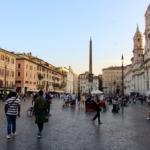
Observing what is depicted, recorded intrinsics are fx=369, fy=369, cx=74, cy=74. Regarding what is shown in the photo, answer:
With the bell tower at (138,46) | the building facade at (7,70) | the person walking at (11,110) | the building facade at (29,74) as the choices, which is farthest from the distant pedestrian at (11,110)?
the bell tower at (138,46)

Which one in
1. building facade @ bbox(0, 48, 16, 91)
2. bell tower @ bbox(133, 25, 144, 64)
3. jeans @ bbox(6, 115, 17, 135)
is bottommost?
jeans @ bbox(6, 115, 17, 135)

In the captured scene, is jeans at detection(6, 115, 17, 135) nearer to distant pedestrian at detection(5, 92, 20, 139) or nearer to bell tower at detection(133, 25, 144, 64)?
distant pedestrian at detection(5, 92, 20, 139)

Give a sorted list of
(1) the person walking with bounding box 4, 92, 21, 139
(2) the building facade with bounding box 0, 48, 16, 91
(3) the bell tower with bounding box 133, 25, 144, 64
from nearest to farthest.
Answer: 1. (1) the person walking with bounding box 4, 92, 21, 139
2. (2) the building facade with bounding box 0, 48, 16, 91
3. (3) the bell tower with bounding box 133, 25, 144, 64

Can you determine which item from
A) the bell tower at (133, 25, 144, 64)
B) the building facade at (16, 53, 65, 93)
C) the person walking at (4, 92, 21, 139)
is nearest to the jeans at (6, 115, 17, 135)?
the person walking at (4, 92, 21, 139)

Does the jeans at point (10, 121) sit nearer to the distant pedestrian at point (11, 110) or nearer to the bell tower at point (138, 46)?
the distant pedestrian at point (11, 110)

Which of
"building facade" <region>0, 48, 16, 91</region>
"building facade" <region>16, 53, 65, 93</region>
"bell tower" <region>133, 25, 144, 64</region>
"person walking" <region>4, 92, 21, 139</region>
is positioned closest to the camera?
"person walking" <region>4, 92, 21, 139</region>

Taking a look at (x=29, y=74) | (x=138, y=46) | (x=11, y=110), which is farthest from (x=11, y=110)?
(x=138, y=46)

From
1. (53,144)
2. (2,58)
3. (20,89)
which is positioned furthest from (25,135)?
(20,89)

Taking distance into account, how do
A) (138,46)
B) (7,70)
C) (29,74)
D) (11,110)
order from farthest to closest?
(138,46)
(29,74)
(7,70)
(11,110)

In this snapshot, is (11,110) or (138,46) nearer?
(11,110)

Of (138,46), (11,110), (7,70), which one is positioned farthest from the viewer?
(138,46)

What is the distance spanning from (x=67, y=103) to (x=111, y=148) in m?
36.5

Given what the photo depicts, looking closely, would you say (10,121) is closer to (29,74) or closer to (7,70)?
(7,70)

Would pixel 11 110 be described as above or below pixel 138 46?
below
